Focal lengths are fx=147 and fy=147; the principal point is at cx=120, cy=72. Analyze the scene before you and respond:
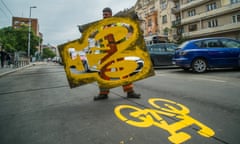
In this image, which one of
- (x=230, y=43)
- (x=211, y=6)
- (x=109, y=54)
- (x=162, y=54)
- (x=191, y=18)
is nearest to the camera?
(x=109, y=54)

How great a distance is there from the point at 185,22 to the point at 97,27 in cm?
2941

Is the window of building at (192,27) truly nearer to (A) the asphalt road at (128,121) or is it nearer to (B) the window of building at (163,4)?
(B) the window of building at (163,4)

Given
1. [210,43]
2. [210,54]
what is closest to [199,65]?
[210,54]

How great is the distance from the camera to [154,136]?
66.9 inches

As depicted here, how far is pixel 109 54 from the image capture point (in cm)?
302

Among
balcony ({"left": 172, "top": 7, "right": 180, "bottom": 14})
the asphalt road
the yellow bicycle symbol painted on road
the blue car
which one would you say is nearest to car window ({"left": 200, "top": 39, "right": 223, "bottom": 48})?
the blue car

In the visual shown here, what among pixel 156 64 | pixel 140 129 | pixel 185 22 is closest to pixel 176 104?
pixel 140 129

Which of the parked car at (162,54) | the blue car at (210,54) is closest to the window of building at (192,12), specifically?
the parked car at (162,54)

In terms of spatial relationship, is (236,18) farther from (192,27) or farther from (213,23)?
(192,27)

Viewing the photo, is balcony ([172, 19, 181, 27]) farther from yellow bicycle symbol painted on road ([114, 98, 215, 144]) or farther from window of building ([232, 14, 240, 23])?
yellow bicycle symbol painted on road ([114, 98, 215, 144])

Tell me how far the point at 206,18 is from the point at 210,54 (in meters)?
23.0

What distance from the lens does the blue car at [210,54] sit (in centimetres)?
645

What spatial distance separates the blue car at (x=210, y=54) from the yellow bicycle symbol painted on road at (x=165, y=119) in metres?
4.56

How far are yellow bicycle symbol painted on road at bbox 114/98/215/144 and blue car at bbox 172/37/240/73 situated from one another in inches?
180
